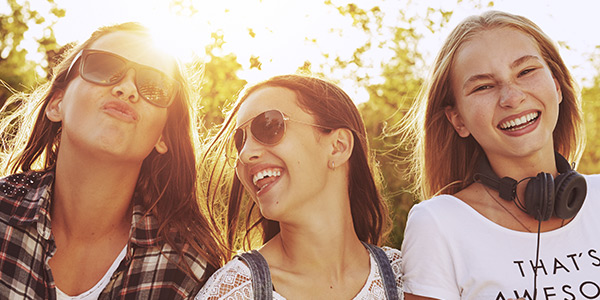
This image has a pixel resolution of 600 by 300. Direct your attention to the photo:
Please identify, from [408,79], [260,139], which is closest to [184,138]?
[260,139]

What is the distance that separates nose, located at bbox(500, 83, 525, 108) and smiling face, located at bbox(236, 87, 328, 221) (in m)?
0.99

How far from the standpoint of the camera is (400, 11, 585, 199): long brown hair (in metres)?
3.49

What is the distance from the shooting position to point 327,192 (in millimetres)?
3232

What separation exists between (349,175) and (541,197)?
Answer: 1.05 m

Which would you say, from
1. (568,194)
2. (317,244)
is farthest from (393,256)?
(568,194)

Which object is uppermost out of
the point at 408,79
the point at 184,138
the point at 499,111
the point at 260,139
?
the point at 499,111

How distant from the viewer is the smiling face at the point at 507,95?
3.17 metres

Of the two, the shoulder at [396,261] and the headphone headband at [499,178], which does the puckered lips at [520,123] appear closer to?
the headphone headband at [499,178]

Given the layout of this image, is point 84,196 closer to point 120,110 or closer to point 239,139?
point 120,110

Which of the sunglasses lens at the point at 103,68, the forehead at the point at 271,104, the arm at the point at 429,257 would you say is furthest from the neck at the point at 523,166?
the sunglasses lens at the point at 103,68

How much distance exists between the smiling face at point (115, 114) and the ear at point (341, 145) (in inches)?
41.3

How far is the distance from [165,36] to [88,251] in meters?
1.42

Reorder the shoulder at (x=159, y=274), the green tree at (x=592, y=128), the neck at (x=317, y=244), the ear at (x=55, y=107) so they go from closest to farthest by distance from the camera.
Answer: the neck at (x=317, y=244), the shoulder at (x=159, y=274), the ear at (x=55, y=107), the green tree at (x=592, y=128)

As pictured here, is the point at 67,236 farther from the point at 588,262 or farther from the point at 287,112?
the point at 588,262
